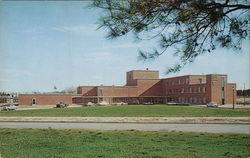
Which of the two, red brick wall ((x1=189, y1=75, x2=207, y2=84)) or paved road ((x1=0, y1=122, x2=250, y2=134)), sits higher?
red brick wall ((x1=189, y1=75, x2=207, y2=84))

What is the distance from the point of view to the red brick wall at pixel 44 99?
206 feet

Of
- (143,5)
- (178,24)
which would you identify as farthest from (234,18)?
(143,5)

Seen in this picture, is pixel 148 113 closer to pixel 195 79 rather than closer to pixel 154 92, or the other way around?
pixel 195 79

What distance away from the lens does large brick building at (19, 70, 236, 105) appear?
190 feet

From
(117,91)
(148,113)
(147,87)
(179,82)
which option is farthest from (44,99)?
(148,113)

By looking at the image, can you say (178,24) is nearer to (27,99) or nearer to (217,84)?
(217,84)

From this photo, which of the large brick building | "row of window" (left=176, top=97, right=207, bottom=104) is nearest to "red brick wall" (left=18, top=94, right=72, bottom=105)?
the large brick building

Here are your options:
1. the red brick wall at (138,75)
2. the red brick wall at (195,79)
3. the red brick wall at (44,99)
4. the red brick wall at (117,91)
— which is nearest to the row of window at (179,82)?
the red brick wall at (195,79)

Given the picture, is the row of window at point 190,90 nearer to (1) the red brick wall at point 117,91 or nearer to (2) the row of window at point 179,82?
(2) the row of window at point 179,82

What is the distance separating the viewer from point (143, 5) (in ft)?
15.2

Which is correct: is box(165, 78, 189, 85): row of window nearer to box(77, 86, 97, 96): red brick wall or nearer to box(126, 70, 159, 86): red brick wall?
box(126, 70, 159, 86): red brick wall

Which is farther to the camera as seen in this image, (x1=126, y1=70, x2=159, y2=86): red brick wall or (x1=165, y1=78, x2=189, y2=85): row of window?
(x1=126, y1=70, x2=159, y2=86): red brick wall

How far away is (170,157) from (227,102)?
5540 cm

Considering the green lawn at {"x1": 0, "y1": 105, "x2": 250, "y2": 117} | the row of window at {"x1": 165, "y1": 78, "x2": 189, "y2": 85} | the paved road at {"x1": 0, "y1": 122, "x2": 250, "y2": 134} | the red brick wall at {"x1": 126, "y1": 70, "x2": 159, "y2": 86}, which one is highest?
the red brick wall at {"x1": 126, "y1": 70, "x2": 159, "y2": 86}
